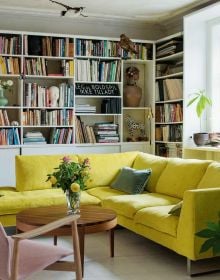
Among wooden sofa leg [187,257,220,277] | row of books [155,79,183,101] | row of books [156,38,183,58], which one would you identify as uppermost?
row of books [156,38,183,58]

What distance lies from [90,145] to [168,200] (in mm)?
2127

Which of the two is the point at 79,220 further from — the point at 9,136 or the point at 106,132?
the point at 106,132

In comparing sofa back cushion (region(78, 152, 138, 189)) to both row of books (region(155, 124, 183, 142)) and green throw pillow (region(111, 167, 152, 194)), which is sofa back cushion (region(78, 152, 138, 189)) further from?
row of books (region(155, 124, 183, 142))

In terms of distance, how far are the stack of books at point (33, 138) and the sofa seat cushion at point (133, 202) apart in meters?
1.76

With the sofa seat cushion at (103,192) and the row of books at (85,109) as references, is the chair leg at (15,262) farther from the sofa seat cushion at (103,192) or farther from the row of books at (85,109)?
the row of books at (85,109)

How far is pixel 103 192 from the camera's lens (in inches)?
197

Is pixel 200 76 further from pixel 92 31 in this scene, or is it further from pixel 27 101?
pixel 27 101

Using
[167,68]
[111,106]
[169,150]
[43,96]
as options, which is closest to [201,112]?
[169,150]

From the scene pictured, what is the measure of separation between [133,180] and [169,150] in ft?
5.17

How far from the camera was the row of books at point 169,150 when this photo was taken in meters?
6.14

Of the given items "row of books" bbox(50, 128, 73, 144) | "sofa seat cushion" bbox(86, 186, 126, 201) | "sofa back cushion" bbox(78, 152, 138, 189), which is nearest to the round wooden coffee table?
"sofa seat cushion" bbox(86, 186, 126, 201)

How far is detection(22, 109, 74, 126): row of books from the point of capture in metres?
6.09

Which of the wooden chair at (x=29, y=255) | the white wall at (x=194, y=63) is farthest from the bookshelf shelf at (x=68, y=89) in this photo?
the wooden chair at (x=29, y=255)

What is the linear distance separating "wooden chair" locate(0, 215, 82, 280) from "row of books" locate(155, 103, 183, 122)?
342 centimetres
